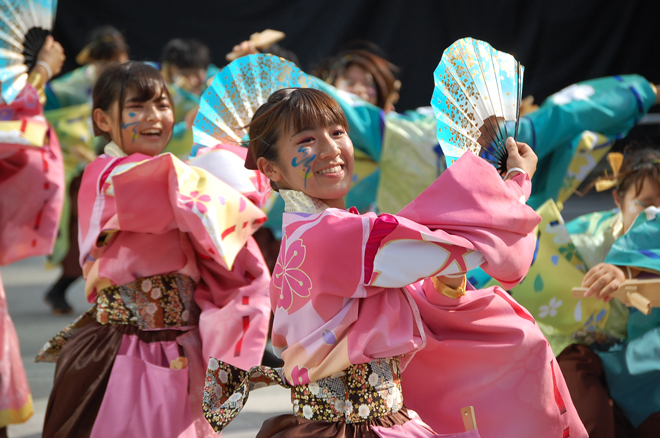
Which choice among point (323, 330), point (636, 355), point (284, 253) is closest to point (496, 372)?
point (323, 330)

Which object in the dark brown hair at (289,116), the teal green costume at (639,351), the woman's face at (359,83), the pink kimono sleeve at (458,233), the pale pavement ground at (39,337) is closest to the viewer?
the pink kimono sleeve at (458,233)

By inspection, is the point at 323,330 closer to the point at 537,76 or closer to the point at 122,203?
the point at 122,203

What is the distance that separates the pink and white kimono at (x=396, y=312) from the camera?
1.42 m

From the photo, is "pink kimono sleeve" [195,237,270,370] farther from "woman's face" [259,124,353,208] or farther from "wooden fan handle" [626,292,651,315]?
"wooden fan handle" [626,292,651,315]

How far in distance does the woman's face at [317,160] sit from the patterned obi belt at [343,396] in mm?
387

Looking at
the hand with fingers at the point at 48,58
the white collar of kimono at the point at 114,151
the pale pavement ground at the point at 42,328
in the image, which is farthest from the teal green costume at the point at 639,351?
the hand with fingers at the point at 48,58

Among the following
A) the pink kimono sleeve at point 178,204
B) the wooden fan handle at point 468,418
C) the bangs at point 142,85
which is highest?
the bangs at point 142,85

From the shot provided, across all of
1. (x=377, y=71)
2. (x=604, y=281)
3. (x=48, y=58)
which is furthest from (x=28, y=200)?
(x=604, y=281)

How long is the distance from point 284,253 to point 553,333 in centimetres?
125

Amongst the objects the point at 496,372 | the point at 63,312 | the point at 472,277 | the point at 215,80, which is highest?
the point at 215,80

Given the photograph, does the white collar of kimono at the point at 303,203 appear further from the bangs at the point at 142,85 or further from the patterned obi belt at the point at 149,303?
the bangs at the point at 142,85

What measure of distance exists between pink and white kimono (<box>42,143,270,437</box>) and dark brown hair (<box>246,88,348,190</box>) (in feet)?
1.20

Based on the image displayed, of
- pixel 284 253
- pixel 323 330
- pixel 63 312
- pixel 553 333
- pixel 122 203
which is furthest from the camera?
pixel 63 312

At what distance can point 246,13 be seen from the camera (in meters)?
6.06
